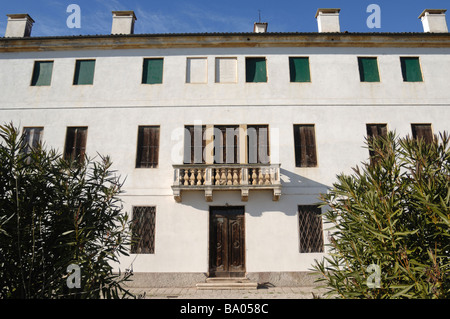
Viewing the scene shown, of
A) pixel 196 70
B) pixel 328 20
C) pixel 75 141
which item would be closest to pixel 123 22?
pixel 196 70

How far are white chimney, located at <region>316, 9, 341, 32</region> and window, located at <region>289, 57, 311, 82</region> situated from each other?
2488 mm

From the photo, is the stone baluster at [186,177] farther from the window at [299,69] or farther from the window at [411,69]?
the window at [411,69]

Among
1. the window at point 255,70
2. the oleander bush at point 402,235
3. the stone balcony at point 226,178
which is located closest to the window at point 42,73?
the stone balcony at point 226,178

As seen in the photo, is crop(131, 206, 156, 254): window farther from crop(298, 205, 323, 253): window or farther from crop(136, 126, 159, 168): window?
crop(298, 205, 323, 253): window

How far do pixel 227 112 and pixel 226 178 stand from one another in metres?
3.39

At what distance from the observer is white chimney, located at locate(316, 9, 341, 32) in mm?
15844

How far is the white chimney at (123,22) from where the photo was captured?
15.9 meters

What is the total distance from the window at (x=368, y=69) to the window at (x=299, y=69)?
269cm

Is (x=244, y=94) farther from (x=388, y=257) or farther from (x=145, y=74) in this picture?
(x=388, y=257)

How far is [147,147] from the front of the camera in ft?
45.5

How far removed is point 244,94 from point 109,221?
1055 centimetres

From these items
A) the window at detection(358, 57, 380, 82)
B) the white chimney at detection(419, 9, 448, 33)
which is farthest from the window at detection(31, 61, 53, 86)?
the white chimney at detection(419, 9, 448, 33)

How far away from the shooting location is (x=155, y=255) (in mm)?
12547
